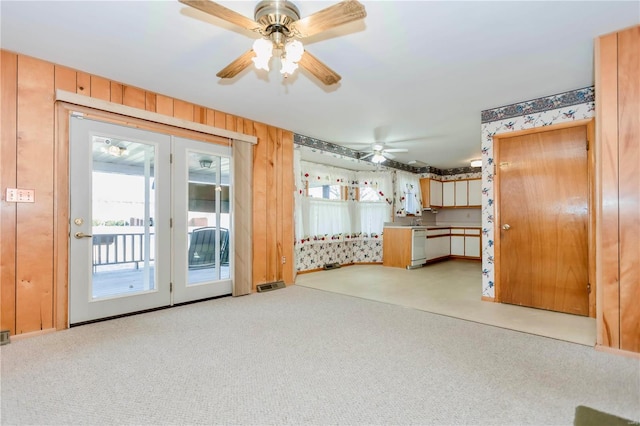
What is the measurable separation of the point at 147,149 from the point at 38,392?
2447mm

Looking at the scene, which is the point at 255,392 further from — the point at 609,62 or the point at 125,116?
the point at 609,62

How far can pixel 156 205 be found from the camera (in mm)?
3453

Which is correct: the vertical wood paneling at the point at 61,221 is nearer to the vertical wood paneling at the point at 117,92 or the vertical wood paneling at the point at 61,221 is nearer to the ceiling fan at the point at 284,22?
the vertical wood paneling at the point at 117,92

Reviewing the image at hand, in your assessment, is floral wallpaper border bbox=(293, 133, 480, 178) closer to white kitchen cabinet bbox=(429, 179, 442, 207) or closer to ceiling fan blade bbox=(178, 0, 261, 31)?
white kitchen cabinet bbox=(429, 179, 442, 207)

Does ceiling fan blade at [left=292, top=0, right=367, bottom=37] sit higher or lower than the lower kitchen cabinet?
higher

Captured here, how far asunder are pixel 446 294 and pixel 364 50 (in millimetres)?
3271

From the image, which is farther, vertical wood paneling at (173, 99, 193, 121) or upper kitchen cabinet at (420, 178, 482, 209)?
upper kitchen cabinet at (420, 178, 482, 209)

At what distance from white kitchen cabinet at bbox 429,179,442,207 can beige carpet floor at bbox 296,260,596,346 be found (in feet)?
6.35

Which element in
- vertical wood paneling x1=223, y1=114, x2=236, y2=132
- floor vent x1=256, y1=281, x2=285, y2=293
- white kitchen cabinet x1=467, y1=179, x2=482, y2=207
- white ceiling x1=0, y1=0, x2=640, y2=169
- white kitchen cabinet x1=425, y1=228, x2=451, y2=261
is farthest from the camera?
white kitchen cabinet x1=467, y1=179, x2=482, y2=207

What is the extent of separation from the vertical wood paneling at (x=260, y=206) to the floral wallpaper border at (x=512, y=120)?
2998mm

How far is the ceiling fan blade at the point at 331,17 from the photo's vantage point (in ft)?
5.24

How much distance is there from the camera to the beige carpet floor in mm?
2910

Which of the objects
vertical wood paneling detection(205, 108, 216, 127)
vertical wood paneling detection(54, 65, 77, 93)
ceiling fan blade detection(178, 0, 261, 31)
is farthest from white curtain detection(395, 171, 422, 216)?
vertical wood paneling detection(54, 65, 77, 93)

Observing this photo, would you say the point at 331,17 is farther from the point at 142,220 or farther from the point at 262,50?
the point at 142,220
